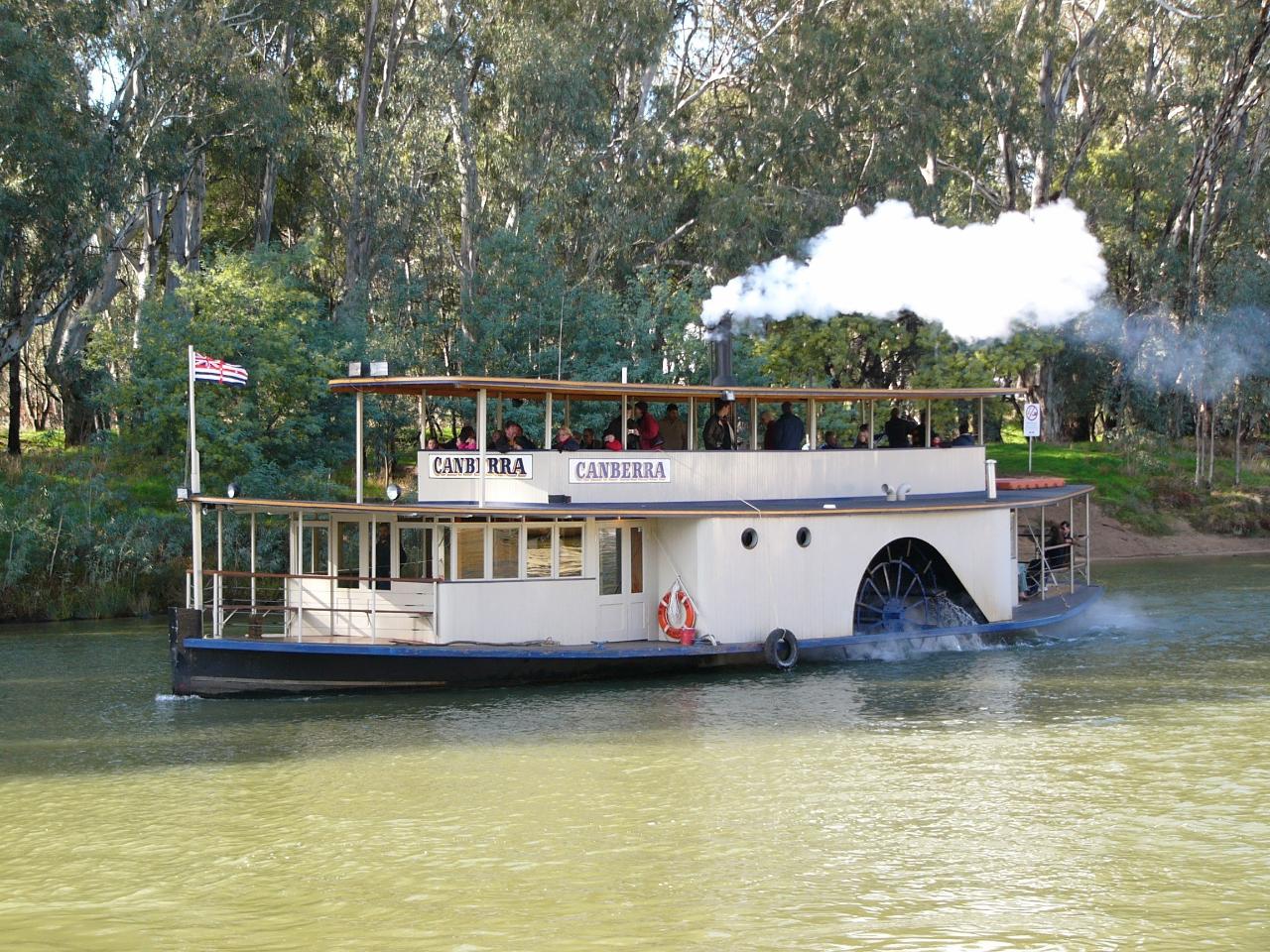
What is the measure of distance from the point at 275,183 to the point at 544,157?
367 inches

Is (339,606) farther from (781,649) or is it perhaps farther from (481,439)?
(781,649)

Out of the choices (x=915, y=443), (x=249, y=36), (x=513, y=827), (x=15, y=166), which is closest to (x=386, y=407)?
(x=15, y=166)

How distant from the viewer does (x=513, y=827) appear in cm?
1350

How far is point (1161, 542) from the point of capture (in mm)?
42562

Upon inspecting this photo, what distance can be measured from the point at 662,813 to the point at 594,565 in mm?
6396

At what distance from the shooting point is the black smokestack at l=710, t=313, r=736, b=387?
74.4 ft

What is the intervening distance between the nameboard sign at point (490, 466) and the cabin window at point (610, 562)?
1401mm

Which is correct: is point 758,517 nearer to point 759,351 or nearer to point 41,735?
point 41,735

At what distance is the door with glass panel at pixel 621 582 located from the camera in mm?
20156

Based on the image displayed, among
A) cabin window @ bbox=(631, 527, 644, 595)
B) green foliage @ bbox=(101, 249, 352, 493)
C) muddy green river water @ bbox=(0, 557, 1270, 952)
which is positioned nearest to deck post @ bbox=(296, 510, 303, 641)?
muddy green river water @ bbox=(0, 557, 1270, 952)

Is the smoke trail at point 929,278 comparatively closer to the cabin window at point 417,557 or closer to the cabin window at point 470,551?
the cabin window at point 417,557

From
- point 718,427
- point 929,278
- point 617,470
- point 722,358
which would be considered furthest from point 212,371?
point 929,278

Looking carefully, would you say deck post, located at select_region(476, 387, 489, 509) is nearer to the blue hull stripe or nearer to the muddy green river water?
the blue hull stripe

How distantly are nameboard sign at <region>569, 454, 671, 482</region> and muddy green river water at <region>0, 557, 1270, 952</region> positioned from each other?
2791mm
